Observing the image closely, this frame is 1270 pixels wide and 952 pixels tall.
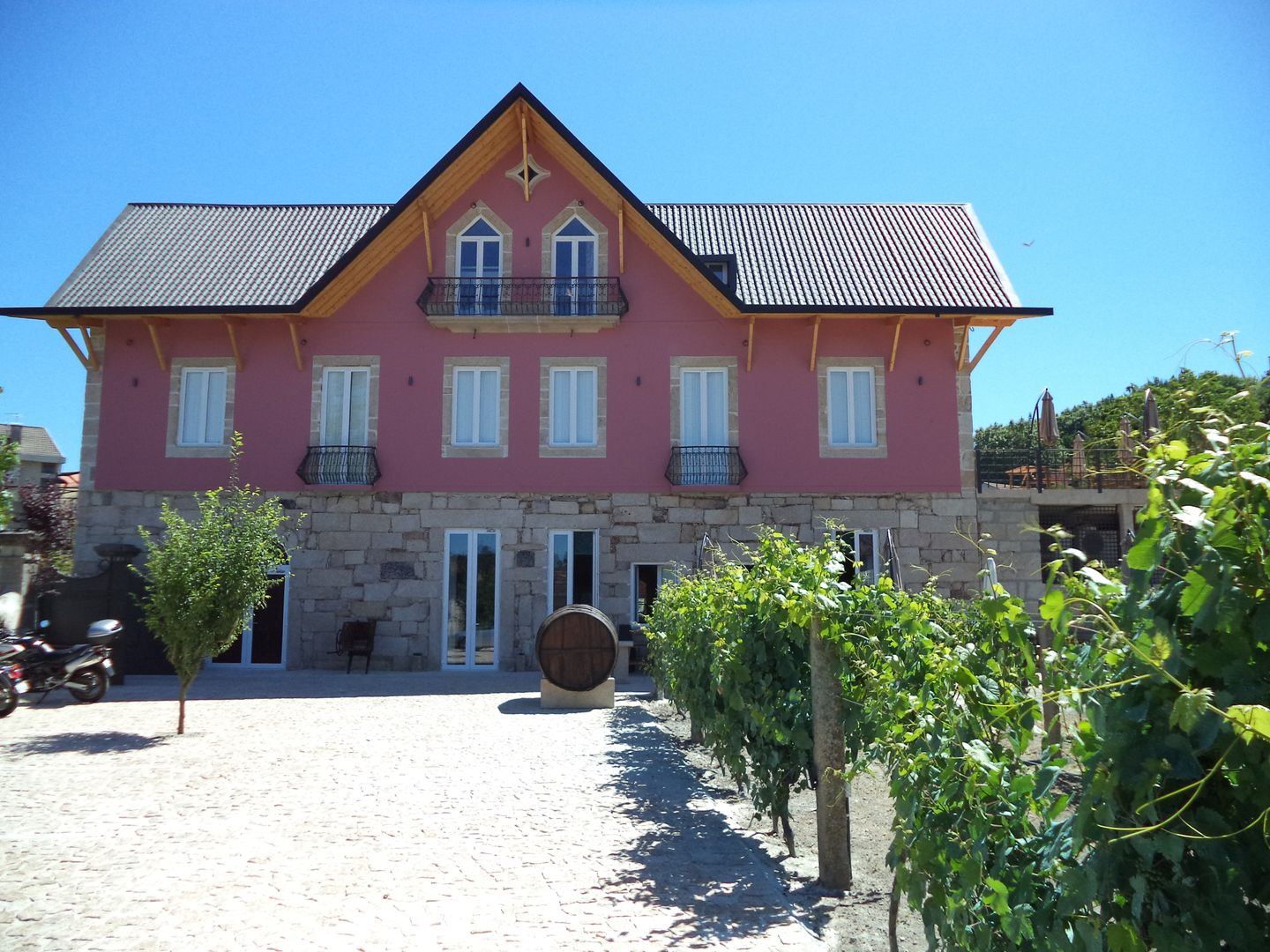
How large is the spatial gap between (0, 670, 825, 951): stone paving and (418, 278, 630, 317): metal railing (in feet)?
30.4

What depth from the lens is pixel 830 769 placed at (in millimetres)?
4727

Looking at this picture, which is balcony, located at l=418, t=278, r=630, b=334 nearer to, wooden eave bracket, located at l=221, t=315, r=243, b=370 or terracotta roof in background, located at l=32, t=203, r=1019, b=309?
terracotta roof in background, located at l=32, t=203, r=1019, b=309

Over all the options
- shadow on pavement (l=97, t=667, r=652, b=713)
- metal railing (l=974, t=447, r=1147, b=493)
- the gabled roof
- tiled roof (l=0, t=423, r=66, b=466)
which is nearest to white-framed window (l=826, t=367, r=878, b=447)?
the gabled roof

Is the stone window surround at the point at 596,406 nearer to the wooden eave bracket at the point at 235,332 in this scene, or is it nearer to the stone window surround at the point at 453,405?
the stone window surround at the point at 453,405

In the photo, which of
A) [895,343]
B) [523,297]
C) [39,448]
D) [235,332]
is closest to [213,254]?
[235,332]

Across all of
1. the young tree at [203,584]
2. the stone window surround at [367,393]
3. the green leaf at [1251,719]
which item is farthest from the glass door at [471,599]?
the green leaf at [1251,719]

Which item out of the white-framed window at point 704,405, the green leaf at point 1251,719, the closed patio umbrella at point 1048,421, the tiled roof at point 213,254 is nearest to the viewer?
the green leaf at point 1251,719

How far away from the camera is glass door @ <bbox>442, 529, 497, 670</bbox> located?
1641 centimetres

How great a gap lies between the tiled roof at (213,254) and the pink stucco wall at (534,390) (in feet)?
2.09

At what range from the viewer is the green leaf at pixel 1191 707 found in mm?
1447

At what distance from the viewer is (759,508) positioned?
16797 millimetres

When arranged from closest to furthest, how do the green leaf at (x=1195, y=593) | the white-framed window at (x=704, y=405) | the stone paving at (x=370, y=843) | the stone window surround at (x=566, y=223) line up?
the green leaf at (x=1195, y=593)
the stone paving at (x=370, y=843)
the white-framed window at (x=704, y=405)
the stone window surround at (x=566, y=223)

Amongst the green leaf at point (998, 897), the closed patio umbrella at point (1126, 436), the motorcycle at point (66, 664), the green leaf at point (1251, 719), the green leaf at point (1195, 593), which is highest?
the closed patio umbrella at point (1126, 436)

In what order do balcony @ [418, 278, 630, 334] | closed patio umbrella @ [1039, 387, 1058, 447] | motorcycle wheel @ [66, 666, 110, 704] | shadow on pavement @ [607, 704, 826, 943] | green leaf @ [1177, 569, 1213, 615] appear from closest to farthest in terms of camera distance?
green leaf @ [1177, 569, 1213, 615] < shadow on pavement @ [607, 704, 826, 943] < motorcycle wheel @ [66, 666, 110, 704] < closed patio umbrella @ [1039, 387, 1058, 447] < balcony @ [418, 278, 630, 334]
